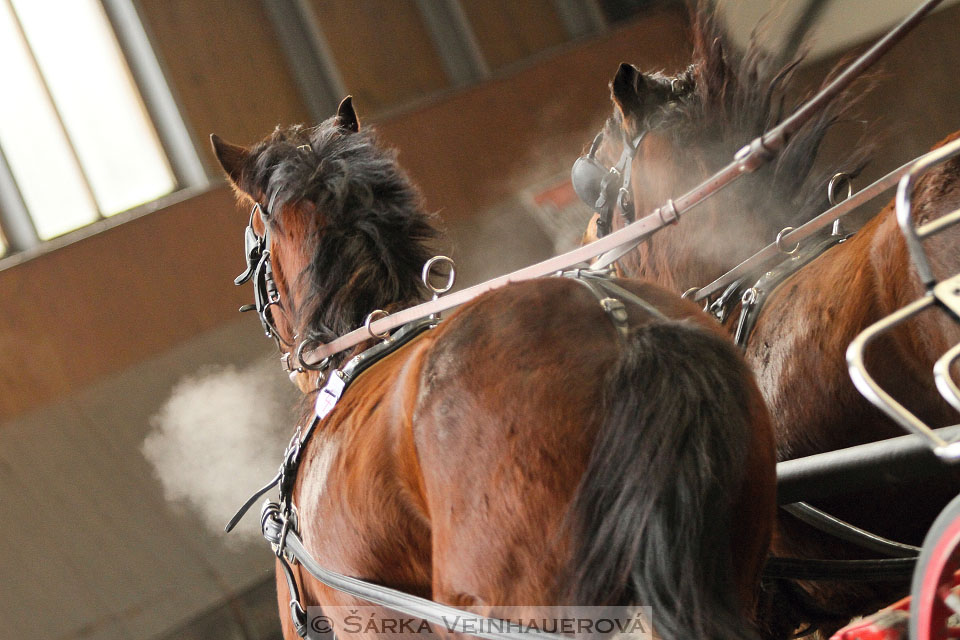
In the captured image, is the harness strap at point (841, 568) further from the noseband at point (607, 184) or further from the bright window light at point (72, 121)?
the bright window light at point (72, 121)

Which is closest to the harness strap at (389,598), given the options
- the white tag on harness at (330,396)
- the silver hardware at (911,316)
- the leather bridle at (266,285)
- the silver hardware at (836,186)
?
the white tag on harness at (330,396)

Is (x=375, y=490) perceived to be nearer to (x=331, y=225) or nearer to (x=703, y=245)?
(x=331, y=225)

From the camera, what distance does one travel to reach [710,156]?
2416 millimetres

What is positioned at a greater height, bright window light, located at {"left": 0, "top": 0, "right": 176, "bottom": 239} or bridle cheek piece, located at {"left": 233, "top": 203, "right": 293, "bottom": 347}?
bright window light, located at {"left": 0, "top": 0, "right": 176, "bottom": 239}

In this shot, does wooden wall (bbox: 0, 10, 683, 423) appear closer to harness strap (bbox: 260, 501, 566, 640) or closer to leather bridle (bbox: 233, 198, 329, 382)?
leather bridle (bbox: 233, 198, 329, 382)

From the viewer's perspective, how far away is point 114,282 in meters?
4.89

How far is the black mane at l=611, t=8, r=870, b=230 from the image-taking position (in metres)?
2.31

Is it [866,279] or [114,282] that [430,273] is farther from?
[114,282]

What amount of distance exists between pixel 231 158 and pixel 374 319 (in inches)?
24.9

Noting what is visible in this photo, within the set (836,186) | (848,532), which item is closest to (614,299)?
(848,532)

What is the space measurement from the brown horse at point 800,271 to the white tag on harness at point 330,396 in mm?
976

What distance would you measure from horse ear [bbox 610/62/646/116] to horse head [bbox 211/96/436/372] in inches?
26.3

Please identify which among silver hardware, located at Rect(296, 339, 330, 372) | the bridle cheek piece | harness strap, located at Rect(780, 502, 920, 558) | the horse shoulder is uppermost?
the bridle cheek piece
